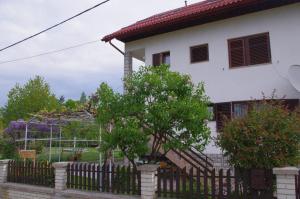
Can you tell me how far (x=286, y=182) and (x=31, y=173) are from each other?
7.03 metres

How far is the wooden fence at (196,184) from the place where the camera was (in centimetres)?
633

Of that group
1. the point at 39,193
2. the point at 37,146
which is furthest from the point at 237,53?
the point at 37,146

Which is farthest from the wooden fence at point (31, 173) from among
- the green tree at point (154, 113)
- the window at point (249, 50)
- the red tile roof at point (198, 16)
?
the red tile roof at point (198, 16)

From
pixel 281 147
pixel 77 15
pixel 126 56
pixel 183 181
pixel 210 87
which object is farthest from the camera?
pixel 126 56

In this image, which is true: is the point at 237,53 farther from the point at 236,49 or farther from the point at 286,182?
the point at 286,182

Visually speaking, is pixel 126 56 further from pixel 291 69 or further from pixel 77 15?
pixel 291 69

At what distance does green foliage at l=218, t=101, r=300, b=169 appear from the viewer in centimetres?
630

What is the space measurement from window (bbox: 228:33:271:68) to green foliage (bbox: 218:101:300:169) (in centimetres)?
599

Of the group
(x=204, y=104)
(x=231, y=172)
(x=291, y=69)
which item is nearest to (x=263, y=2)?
(x=291, y=69)

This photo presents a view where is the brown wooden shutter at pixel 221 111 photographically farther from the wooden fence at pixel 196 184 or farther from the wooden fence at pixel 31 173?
the wooden fence at pixel 31 173

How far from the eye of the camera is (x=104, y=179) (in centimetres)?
803

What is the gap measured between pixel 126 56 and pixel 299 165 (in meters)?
11.2

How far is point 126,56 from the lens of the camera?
16.6 m

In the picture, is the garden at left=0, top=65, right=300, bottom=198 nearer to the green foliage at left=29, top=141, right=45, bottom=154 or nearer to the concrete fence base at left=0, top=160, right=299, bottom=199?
the concrete fence base at left=0, top=160, right=299, bottom=199
